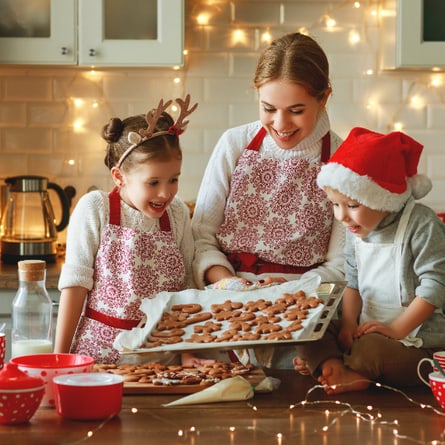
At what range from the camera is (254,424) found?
1591 mm

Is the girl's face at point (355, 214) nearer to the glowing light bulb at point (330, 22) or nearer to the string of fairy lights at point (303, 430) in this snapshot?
the string of fairy lights at point (303, 430)

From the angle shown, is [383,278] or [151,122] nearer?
[383,278]

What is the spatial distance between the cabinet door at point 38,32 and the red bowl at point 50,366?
1.91 m

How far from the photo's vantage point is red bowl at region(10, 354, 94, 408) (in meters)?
1.70

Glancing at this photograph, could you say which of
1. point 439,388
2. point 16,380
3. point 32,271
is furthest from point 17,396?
point 439,388

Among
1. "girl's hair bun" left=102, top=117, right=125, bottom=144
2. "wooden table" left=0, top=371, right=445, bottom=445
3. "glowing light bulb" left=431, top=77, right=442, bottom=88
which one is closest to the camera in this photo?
"wooden table" left=0, top=371, right=445, bottom=445

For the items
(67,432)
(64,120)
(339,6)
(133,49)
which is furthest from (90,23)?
(67,432)

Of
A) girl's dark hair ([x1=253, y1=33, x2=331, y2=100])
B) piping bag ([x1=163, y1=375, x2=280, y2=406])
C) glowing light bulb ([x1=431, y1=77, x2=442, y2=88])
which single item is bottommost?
piping bag ([x1=163, y1=375, x2=280, y2=406])

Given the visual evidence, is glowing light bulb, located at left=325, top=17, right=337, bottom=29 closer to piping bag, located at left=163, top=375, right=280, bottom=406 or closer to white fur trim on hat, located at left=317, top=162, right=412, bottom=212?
white fur trim on hat, located at left=317, top=162, right=412, bottom=212

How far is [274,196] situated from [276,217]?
6 cm

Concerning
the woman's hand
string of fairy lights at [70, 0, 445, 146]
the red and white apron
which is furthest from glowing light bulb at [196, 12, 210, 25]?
the woman's hand

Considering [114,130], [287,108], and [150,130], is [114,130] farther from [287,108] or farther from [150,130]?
[287,108]

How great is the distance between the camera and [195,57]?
379cm

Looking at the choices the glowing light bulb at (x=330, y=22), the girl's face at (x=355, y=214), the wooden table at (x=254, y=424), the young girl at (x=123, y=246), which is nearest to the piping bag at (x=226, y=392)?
the wooden table at (x=254, y=424)
